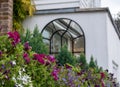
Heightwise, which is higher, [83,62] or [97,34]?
[97,34]

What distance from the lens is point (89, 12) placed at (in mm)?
9789

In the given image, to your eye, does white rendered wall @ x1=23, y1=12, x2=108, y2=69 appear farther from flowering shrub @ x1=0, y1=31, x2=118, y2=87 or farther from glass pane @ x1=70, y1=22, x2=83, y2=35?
flowering shrub @ x1=0, y1=31, x2=118, y2=87

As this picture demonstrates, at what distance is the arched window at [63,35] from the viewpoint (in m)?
9.93

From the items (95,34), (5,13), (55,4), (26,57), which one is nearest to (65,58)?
(5,13)

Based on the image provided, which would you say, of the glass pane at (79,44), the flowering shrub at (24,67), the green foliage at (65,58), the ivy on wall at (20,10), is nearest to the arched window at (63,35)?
the glass pane at (79,44)

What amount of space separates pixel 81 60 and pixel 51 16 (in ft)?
7.87

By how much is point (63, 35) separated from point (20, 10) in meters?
1.44

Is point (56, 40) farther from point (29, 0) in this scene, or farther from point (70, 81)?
point (70, 81)

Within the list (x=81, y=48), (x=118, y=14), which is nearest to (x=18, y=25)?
(x=81, y=48)

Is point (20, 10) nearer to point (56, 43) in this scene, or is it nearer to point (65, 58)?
point (56, 43)

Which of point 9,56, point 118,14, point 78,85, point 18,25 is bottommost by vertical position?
point 78,85

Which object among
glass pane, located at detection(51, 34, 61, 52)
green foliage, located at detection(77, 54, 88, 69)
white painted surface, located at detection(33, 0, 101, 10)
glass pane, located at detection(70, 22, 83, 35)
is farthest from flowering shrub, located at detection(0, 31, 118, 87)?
white painted surface, located at detection(33, 0, 101, 10)

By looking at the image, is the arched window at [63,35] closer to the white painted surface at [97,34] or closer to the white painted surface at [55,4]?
the white painted surface at [97,34]

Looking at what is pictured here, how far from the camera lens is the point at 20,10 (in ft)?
31.2
